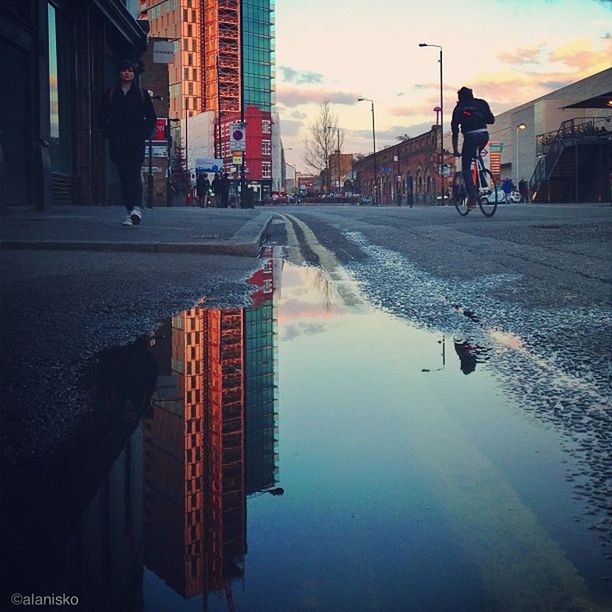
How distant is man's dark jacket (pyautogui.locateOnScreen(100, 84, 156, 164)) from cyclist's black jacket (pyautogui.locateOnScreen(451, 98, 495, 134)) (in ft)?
17.5

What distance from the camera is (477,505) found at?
179 cm

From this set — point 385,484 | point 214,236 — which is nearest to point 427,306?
point 385,484

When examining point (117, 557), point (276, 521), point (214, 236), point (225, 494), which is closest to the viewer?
point (117, 557)

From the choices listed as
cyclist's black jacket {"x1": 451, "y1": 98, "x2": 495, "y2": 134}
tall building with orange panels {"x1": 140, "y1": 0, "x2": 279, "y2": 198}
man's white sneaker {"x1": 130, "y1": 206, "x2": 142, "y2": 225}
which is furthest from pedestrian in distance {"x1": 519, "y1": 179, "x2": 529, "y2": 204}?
tall building with orange panels {"x1": 140, "y1": 0, "x2": 279, "y2": 198}

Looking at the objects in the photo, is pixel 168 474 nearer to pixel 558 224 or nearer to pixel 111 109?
pixel 111 109

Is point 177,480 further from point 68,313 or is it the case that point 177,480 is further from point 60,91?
point 60,91

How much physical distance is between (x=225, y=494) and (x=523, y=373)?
166cm

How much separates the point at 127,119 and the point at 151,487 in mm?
9832

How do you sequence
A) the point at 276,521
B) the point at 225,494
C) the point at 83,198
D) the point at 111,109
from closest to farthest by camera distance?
the point at 276,521 < the point at 225,494 < the point at 111,109 < the point at 83,198

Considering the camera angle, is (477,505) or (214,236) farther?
(214,236)

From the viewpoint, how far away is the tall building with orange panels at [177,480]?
4.91ft

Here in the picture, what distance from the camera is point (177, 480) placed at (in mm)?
1930

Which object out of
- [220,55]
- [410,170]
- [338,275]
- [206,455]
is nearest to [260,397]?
[206,455]

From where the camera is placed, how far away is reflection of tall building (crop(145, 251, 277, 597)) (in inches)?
59.8
